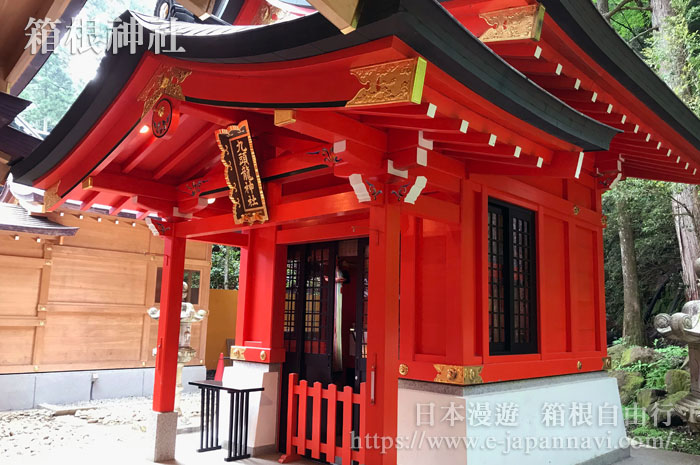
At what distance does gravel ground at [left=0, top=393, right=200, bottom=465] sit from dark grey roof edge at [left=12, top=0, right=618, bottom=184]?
496 cm

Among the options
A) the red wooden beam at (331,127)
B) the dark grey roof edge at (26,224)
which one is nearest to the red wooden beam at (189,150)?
the red wooden beam at (331,127)

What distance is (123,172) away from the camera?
6.16 m

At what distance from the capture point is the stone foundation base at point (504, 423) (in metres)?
4.60

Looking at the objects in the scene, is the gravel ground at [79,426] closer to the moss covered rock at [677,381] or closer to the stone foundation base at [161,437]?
the stone foundation base at [161,437]

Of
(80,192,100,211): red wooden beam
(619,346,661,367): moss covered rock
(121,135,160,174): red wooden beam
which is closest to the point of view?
(121,135,160,174): red wooden beam

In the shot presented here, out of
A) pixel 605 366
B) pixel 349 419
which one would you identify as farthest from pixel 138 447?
pixel 605 366

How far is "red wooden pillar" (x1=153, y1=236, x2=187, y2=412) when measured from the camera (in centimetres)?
621

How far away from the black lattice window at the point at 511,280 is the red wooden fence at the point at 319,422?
5.17 feet

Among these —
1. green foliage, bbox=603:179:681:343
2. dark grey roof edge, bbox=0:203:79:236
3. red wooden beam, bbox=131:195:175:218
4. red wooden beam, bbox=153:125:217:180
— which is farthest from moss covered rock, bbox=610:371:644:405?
dark grey roof edge, bbox=0:203:79:236

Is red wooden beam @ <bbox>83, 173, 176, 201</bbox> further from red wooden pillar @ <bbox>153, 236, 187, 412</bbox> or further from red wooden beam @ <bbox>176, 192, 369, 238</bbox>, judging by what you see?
red wooden pillar @ <bbox>153, 236, 187, 412</bbox>

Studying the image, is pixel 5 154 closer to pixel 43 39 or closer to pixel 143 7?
pixel 43 39

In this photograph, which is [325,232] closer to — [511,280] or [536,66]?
[511,280]

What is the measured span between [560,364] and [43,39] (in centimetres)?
585

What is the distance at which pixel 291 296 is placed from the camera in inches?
275
